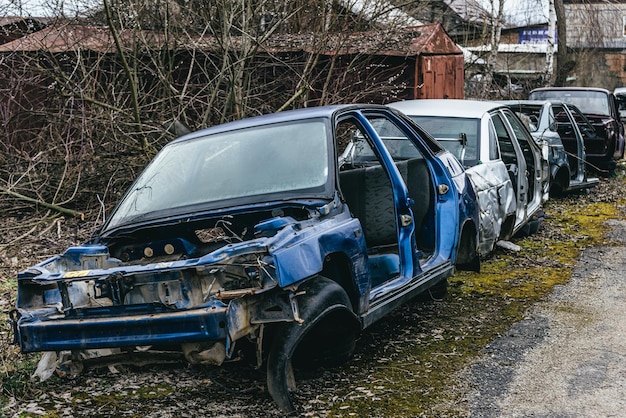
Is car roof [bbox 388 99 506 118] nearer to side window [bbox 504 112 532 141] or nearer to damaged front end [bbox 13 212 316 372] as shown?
side window [bbox 504 112 532 141]

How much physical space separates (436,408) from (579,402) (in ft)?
2.76

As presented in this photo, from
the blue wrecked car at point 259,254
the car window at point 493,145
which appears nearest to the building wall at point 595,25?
the car window at point 493,145

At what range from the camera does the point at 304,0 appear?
12.1 m

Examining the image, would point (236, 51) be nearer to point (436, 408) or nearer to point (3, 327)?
point (3, 327)

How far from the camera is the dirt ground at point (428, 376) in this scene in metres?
4.75

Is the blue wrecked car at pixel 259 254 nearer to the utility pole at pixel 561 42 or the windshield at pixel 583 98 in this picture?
the windshield at pixel 583 98

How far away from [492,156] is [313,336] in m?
4.05

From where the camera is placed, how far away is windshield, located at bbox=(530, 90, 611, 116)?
16.3 metres

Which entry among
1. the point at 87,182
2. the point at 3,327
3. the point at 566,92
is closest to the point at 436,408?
the point at 3,327

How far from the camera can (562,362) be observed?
5.47 meters

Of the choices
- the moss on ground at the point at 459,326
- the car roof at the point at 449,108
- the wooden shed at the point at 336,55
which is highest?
the wooden shed at the point at 336,55

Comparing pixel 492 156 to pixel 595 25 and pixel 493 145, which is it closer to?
pixel 493 145

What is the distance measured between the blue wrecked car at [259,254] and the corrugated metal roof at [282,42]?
485cm

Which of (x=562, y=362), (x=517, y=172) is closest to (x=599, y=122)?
(x=517, y=172)
